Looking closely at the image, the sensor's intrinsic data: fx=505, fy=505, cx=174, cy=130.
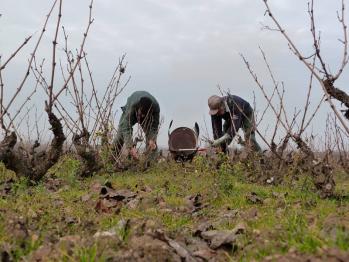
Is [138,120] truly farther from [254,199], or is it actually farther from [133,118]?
[254,199]

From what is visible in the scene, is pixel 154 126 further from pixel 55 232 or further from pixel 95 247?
pixel 95 247

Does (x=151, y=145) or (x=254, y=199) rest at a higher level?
(x=151, y=145)

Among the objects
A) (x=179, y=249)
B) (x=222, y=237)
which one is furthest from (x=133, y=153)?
(x=179, y=249)

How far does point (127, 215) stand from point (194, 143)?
750 cm

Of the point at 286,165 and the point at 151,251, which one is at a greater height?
the point at 286,165

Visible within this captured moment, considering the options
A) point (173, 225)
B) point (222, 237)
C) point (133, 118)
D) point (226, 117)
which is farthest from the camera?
point (226, 117)

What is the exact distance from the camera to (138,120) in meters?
9.35

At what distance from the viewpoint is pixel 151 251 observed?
2545 mm

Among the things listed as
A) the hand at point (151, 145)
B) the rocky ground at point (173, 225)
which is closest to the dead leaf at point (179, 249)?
the rocky ground at point (173, 225)

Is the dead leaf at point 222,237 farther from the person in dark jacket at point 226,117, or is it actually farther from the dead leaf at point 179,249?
the person in dark jacket at point 226,117

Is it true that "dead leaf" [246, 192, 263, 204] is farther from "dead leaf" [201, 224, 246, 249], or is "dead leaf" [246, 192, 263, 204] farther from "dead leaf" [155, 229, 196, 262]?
"dead leaf" [155, 229, 196, 262]

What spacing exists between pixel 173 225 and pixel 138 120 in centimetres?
558

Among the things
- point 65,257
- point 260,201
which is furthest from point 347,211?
point 65,257

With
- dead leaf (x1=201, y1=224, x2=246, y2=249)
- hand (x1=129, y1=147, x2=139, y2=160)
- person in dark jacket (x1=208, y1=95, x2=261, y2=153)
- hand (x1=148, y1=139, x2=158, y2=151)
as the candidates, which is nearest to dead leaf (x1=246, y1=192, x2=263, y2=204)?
dead leaf (x1=201, y1=224, x2=246, y2=249)
